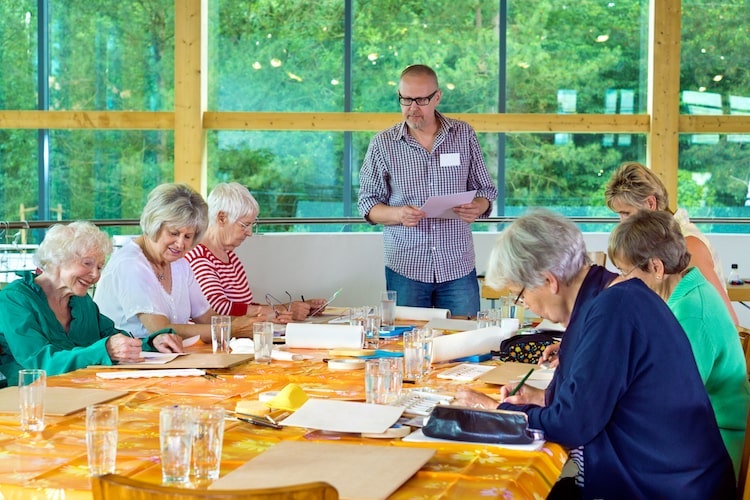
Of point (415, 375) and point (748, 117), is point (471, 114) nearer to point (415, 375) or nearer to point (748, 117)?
point (748, 117)

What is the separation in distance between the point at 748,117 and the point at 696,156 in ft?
1.83

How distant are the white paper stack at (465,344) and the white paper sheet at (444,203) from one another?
1500mm

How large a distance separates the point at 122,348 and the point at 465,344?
1.14 meters

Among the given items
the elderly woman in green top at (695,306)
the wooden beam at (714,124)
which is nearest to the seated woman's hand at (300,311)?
the elderly woman in green top at (695,306)

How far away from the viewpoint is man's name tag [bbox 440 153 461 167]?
5512 mm

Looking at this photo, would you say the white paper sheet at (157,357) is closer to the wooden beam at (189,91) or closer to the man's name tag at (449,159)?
the man's name tag at (449,159)

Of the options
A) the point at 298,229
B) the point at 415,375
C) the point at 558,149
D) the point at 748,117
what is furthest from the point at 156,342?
the point at 748,117

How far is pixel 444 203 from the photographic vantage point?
520 cm

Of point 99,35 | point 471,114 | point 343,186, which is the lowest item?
point 343,186

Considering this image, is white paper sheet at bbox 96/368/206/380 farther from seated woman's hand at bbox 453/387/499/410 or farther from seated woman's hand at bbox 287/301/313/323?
seated woman's hand at bbox 287/301/313/323

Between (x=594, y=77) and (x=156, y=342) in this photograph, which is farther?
(x=594, y=77)

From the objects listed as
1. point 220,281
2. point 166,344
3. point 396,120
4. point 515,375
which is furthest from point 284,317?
point 396,120

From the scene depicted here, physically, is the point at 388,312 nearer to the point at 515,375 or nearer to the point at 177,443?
the point at 515,375

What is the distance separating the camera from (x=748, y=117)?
9.27 meters
